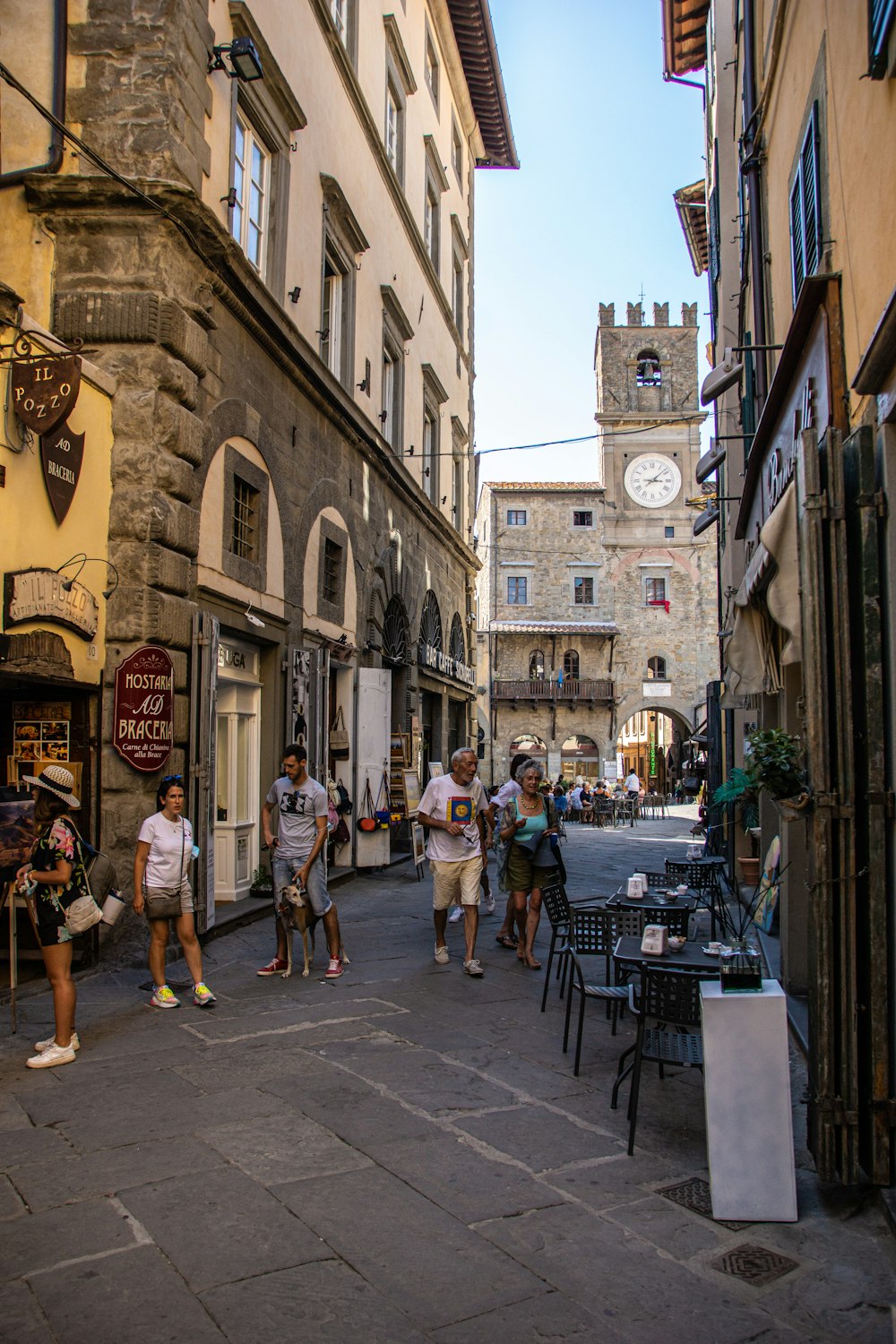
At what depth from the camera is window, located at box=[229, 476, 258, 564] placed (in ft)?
31.6

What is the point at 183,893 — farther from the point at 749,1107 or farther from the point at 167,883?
the point at 749,1107

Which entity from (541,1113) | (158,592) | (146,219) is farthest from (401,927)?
(146,219)

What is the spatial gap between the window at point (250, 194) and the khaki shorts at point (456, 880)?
18.4ft

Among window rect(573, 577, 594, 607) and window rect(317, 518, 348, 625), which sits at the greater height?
window rect(573, 577, 594, 607)

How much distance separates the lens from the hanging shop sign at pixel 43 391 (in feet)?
20.6

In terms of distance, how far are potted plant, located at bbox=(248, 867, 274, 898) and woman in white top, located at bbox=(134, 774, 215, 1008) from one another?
12.3ft

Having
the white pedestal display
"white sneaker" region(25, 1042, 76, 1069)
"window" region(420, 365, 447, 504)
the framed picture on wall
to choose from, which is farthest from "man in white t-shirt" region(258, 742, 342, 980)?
"window" region(420, 365, 447, 504)

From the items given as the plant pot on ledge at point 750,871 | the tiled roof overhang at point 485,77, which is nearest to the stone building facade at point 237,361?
the tiled roof overhang at point 485,77

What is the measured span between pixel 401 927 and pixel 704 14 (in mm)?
19803

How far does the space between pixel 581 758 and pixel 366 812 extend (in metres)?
30.3

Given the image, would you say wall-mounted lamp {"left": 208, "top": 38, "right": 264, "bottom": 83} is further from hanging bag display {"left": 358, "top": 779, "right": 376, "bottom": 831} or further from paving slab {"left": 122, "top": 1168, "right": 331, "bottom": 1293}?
paving slab {"left": 122, "top": 1168, "right": 331, "bottom": 1293}

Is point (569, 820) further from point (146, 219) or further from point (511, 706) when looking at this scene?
point (146, 219)

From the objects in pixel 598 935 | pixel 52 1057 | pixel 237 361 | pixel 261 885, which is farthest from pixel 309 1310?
pixel 237 361

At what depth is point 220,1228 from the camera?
3328 millimetres
